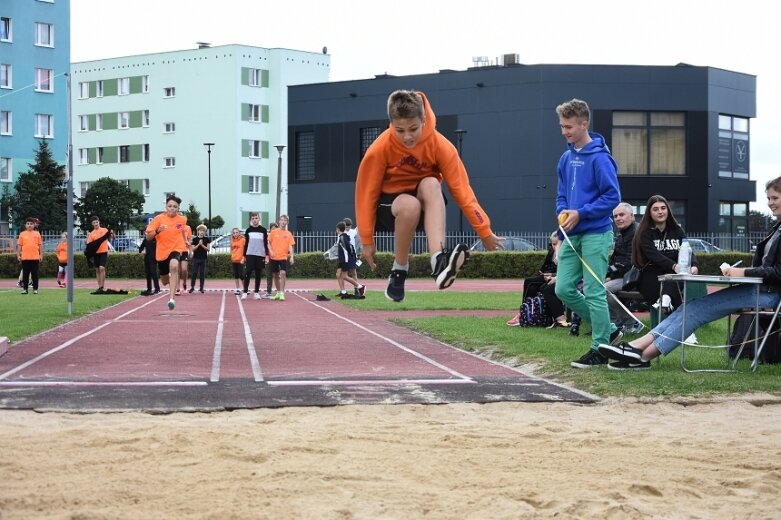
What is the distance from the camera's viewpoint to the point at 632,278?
37.1ft

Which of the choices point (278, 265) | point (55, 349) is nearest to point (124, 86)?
point (278, 265)

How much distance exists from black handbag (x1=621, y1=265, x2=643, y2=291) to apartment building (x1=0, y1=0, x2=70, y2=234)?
47006 mm

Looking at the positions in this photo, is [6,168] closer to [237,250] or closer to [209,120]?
A: [209,120]

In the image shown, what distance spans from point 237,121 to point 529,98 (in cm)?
2769

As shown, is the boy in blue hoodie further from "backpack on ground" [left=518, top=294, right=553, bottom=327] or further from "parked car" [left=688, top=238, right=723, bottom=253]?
"parked car" [left=688, top=238, right=723, bottom=253]

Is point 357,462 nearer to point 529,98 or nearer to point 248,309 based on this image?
point 248,309

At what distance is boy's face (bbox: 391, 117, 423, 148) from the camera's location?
20.3ft

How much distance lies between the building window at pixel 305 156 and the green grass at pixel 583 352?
3063 cm

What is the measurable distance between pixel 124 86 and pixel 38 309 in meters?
52.7

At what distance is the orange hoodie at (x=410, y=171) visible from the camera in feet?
21.0

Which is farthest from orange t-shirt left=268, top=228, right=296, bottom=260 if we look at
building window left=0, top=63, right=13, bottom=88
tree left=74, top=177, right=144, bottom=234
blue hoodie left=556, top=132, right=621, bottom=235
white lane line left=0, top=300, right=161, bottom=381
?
building window left=0, top=63, right=13, bottom=88

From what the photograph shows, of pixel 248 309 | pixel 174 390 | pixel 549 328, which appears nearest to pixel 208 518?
pixel 174 390

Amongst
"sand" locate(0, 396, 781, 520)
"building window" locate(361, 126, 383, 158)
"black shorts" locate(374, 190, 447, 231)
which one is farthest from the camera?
"building window" locate(361, 126, 383, 158)

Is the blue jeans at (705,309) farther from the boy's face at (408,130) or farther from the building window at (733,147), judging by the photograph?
the building window at (733,147)
